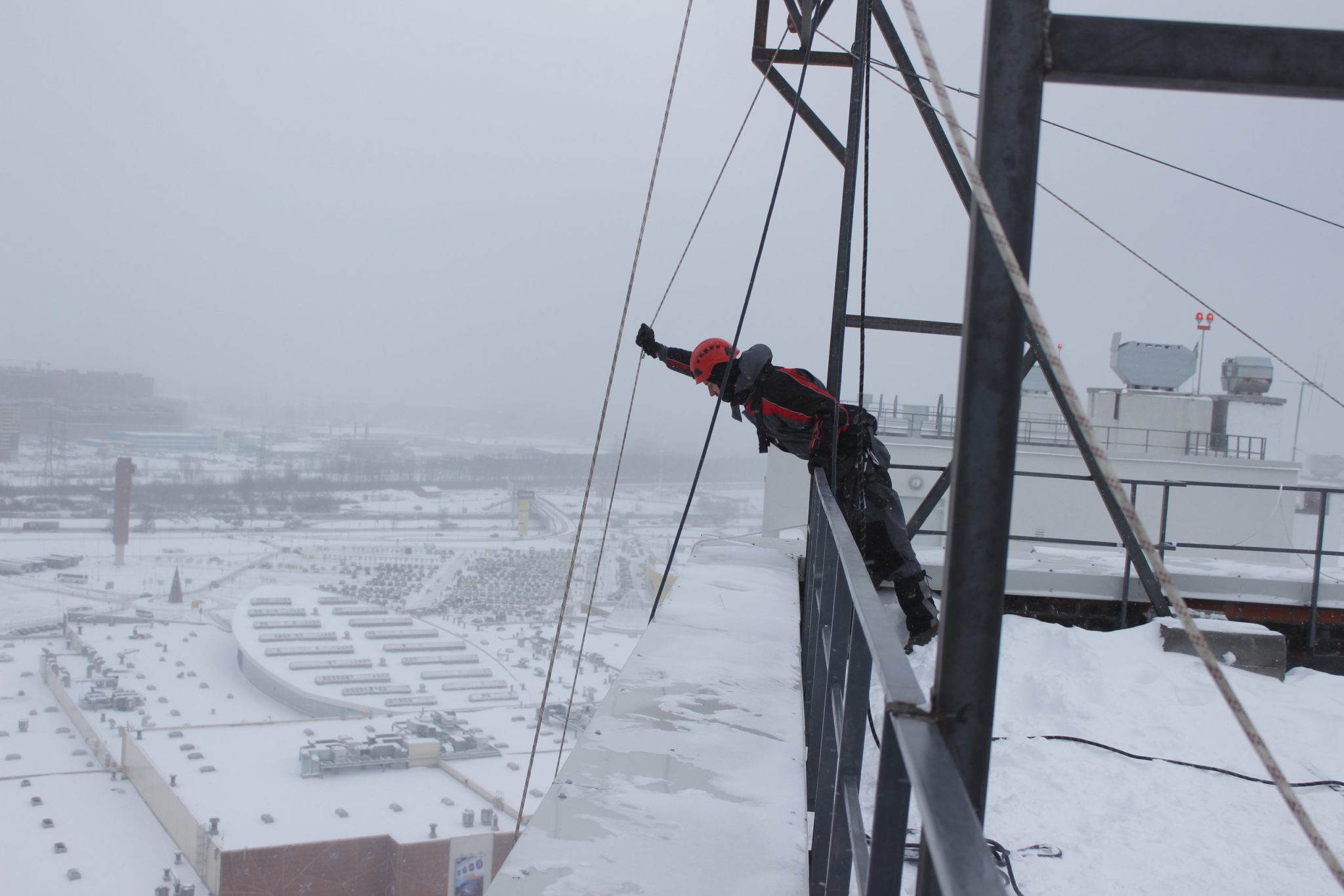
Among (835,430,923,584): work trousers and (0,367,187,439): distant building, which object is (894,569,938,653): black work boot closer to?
(835,430,923,584): work trousers

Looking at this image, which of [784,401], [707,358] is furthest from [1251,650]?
[707,358]

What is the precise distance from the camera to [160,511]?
41625 millimetres

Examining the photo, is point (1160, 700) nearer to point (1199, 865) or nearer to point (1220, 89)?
point (1199, 865)

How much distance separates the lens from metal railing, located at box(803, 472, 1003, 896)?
83 centimetres

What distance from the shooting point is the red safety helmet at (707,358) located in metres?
4.80

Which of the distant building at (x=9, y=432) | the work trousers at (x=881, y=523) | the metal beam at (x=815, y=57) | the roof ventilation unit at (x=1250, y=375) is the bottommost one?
the distant building at (x=9, y=432)

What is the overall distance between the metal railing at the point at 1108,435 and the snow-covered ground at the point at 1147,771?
10.8 meters

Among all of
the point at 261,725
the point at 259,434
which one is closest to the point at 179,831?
the point at 261,725

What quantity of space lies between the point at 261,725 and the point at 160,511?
963 inches

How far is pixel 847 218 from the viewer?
16.5 ft

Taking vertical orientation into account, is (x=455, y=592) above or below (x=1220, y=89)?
below

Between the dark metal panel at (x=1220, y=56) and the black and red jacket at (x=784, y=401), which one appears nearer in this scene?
the dark metal panel at (x=1220, y=56)

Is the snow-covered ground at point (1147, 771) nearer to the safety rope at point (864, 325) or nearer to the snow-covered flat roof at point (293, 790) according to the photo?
the safety rope at point (864, 325)

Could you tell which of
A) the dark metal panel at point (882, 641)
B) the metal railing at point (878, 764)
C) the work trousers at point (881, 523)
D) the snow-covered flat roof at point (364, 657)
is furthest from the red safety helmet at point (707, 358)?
the snow-covered flat roof at point (364, 657)
